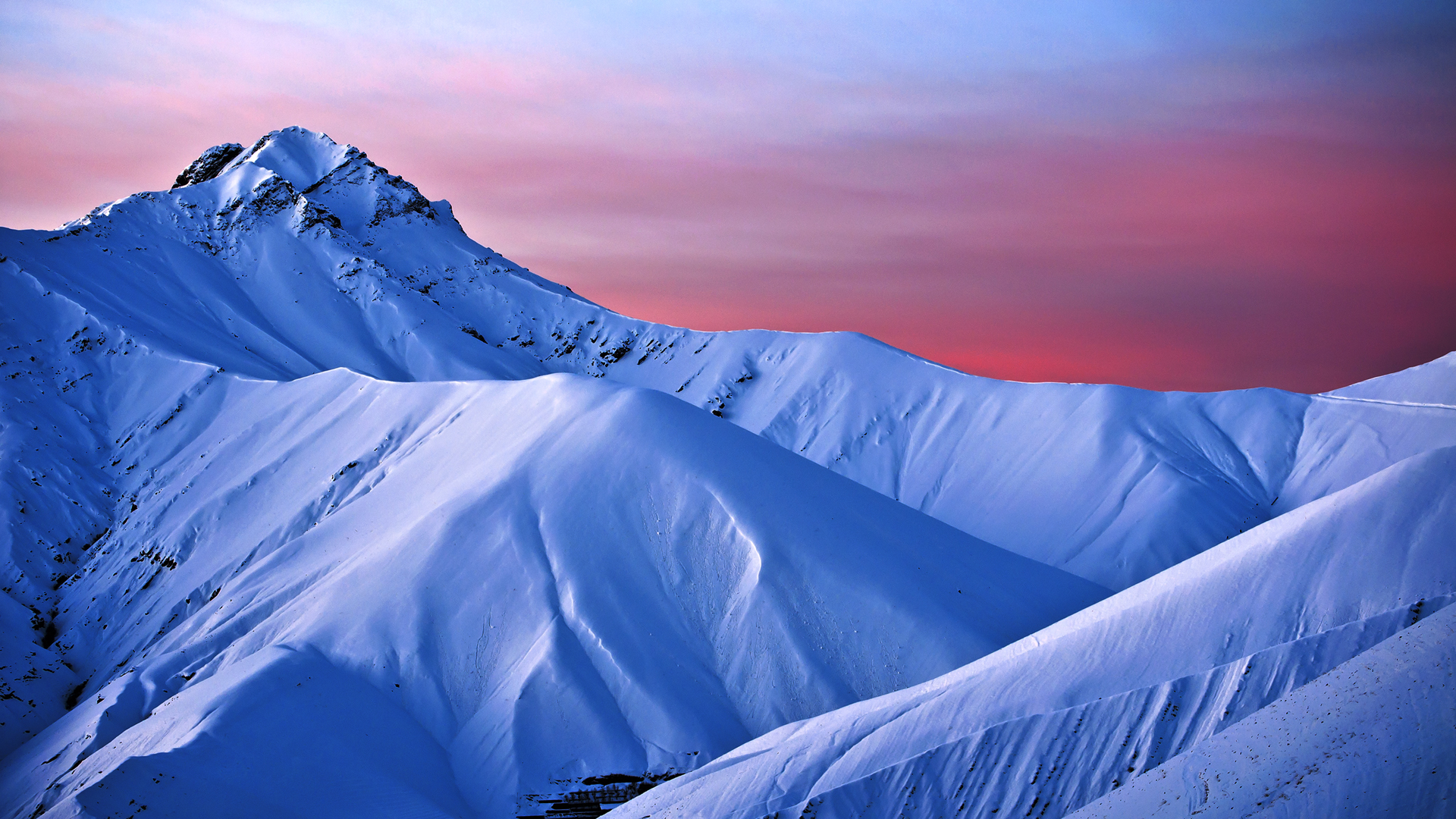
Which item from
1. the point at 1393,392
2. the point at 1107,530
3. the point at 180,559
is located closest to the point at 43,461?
the point at 180,559

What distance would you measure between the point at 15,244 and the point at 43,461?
26600 mm

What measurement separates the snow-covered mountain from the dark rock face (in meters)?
27.5

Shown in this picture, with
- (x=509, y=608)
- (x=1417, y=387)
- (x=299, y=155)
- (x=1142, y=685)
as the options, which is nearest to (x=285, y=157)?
(x=299, y=155)

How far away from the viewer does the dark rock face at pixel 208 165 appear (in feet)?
375

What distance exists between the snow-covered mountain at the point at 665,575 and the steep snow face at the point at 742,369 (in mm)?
375

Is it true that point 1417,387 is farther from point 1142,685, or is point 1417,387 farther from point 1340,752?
point 1340,752

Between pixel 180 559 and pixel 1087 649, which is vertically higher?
pixel 1087 649

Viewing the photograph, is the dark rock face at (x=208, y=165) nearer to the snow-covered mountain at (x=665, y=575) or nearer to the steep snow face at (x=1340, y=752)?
the snow-covered mountain at (x=665, y=575)

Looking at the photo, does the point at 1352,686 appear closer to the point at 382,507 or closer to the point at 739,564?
the point at 739,564

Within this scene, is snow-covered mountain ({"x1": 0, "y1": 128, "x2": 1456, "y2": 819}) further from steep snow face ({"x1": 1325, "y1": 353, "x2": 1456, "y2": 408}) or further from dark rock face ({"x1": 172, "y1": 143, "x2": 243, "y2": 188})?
dark rock face ({"x1": 172, "y1": 143, "x2": 243, "y2": 188})

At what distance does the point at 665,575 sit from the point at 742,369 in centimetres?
4961

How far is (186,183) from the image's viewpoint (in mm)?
115125

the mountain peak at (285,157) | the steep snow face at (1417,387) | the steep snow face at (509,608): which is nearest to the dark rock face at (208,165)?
the mountain peak at (285,157)

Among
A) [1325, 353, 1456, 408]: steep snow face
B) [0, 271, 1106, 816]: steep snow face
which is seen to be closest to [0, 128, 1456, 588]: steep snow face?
[1325, 353, 1456, 408]: steep snow face
